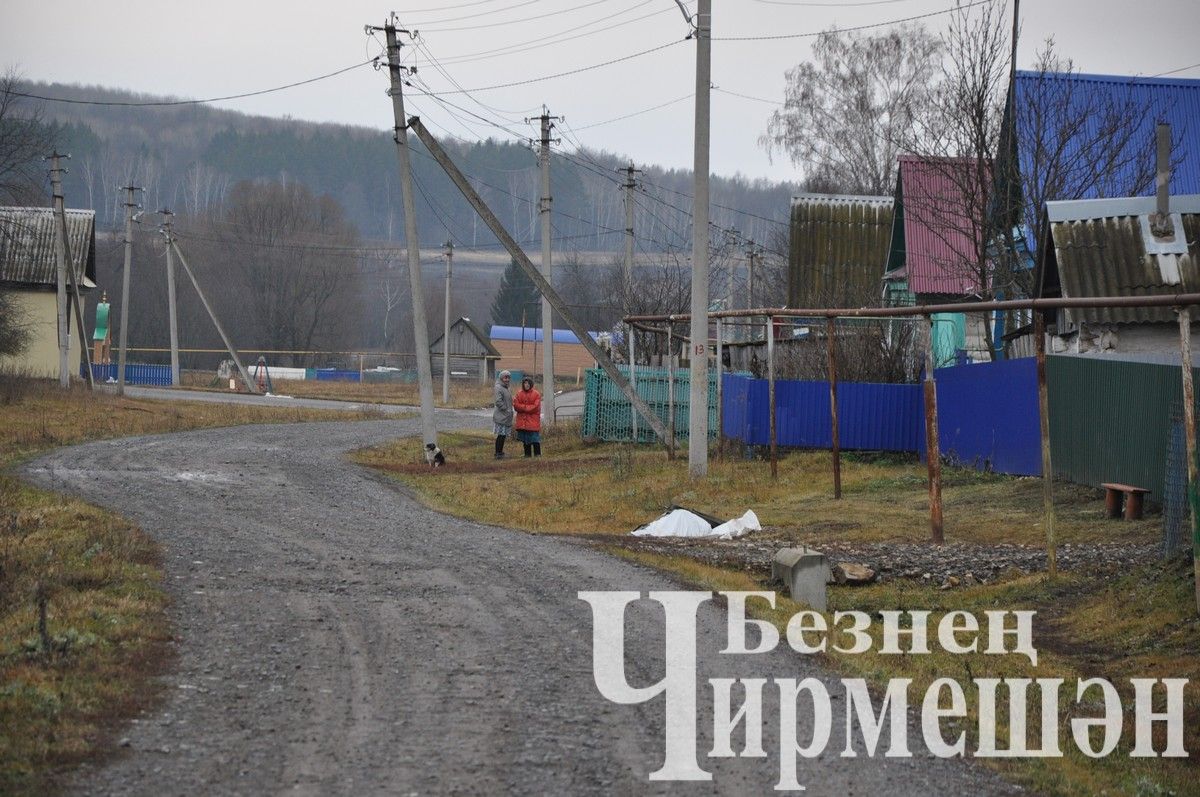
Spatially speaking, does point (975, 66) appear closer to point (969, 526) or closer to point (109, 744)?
point (969, 526)

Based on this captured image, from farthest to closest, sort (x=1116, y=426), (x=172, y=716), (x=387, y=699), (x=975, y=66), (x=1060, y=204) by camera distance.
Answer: (x=975, y=66), (x=1060, y=204), (x=1116, y=426), (x=387, y=699), (x=172, y=716)

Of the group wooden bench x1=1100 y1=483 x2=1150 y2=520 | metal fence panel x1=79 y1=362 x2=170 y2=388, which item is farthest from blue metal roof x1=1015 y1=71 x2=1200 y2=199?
metal fence panel x1=79 y1=362 x2=170 y2=388

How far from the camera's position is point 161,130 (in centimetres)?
17225

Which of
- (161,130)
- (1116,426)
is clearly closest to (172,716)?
(1116,426)

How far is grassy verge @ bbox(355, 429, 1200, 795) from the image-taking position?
781 centimetres

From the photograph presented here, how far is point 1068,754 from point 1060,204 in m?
13.7

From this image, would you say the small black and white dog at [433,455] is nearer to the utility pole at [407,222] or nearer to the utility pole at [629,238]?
the utility pole at [407,222]

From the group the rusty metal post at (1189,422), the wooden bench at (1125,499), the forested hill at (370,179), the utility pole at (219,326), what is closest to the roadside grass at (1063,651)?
the rusty metal post at (1189,422)

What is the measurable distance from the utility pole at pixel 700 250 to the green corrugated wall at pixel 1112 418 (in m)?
4.95

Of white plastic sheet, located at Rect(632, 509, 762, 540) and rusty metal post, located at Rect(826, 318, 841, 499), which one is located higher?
rusty metal post, located at Rect(826, 318, 841, 499)

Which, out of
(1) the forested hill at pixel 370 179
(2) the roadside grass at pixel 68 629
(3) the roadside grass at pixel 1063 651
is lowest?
(3) the roadside grass at pixel 1063 651

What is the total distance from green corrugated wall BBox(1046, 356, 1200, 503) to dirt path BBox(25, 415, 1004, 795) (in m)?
6.53

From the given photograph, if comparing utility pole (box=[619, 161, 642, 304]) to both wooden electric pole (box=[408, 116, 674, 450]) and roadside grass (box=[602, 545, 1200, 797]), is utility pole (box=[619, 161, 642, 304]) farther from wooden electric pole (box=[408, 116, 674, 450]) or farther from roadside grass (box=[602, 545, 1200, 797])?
roadside grass (box=[602, 545, 1200, 797])

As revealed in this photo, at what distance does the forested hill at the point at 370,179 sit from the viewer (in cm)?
13188
